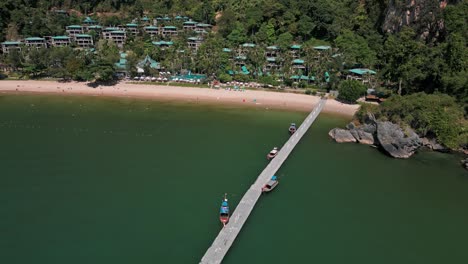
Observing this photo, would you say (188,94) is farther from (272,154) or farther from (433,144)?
(433,144)

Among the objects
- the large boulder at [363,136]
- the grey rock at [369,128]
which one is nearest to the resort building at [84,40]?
the large boulder at [363,136]

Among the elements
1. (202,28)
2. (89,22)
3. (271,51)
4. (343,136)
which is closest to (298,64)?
(271,51)

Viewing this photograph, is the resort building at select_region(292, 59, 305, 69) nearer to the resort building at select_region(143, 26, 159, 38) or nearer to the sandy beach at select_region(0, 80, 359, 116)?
the sandy beach at select_region(0, 80, 359, 116)

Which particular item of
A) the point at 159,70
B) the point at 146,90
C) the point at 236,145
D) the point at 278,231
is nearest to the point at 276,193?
the point at 278,231

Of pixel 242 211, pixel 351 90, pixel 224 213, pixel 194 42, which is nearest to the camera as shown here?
pixel 224 213

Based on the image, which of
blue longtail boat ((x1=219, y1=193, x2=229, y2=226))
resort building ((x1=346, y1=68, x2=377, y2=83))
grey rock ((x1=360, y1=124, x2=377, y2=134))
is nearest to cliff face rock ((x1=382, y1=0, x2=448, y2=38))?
resort building ((x1=346, y1=68, x2=377, y2=83))
